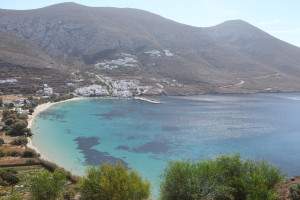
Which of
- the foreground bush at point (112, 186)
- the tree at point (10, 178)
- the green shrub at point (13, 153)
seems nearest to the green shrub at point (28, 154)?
the green shrub at point (13, 153)

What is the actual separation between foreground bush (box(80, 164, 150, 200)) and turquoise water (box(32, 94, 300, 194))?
64.4ft

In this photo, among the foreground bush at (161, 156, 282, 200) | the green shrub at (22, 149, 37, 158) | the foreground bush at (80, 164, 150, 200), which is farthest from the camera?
the green shrub at (22, 149, 37, 158)

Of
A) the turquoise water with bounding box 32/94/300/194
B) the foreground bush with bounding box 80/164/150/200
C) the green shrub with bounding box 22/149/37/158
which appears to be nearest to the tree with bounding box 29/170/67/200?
the foreground bush with bounding box 80/164/150/200

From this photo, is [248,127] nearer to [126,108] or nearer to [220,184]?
[126,108]

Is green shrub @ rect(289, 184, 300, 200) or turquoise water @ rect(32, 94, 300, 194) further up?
green shrub @ rect(289, 184, 300, 200)

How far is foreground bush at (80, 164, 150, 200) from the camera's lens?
4216 centimetres

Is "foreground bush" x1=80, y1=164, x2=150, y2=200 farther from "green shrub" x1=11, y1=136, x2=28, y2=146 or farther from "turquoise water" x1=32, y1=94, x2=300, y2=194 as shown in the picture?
"green shrub" x1=11, y1=136, x2=28, y2=146

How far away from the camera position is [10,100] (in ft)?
497

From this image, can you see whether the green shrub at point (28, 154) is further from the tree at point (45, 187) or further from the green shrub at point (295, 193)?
the green shrub at point (295, 193)

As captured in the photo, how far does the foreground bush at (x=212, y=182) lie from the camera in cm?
4366

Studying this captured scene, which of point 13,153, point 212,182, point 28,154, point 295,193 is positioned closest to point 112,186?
point 212,182

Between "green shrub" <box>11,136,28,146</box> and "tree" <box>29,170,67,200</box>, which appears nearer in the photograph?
"tree" <box>29,170,67,200</box>

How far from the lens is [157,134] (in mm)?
115875

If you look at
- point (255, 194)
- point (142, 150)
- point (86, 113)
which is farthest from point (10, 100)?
point (255, 194)
